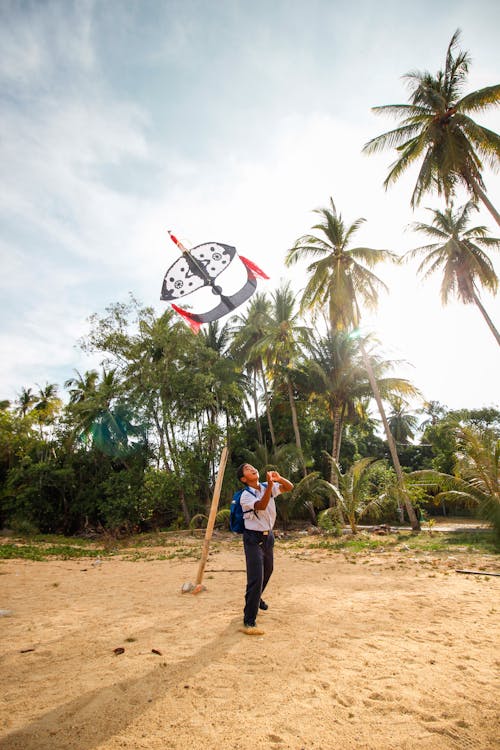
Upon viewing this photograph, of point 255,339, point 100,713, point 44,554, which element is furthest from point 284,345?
point 100,713

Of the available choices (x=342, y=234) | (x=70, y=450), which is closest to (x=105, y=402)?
(x=70, y=450)

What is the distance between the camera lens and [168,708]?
2385 millimetres

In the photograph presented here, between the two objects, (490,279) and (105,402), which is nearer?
(490,279)

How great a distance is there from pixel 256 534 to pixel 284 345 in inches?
662

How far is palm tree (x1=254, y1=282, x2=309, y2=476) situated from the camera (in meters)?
20.1

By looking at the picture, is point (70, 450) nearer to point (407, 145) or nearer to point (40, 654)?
point (40, 654)

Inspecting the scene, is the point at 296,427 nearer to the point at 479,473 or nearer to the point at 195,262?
the point at 479,473

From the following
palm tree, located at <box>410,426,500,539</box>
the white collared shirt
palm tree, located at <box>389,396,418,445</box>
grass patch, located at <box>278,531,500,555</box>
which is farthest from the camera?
palm tree, located at <box>389,396,418,445</box>

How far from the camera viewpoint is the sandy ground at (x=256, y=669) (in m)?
2.13

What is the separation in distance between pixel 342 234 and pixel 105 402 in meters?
14.1

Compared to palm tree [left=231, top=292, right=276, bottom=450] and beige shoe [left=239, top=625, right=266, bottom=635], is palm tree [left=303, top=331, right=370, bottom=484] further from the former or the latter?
beige shoe [left=239, top=625, right=266, bottom=635]

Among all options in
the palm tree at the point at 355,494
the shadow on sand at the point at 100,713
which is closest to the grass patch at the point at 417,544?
the palm tree at the point at 355,494

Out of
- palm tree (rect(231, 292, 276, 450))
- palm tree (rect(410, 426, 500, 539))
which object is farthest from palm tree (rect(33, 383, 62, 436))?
palm tree (rect(410, 426, 500, 539))

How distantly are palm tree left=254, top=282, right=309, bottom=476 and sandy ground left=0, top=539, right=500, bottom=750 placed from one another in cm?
1495
